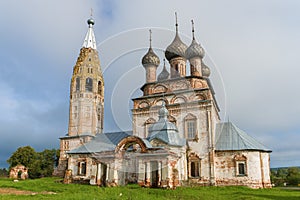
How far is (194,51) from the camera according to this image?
2702cm

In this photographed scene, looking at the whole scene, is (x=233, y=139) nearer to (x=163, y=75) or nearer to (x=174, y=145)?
(x=174, y=145)

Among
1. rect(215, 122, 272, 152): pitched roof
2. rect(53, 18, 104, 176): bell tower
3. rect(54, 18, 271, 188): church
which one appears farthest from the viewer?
rect(53, 18, 104, 176): bell tower

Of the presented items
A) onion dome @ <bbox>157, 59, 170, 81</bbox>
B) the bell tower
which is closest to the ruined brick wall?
onion dome @ <bbox>157, 59, 170, 81</bbox>

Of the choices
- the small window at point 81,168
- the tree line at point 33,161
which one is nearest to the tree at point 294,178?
the small window at point 81,168

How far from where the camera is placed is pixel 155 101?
85.7ft

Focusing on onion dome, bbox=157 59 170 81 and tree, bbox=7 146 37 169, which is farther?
tree, bbox=7 146 37 169

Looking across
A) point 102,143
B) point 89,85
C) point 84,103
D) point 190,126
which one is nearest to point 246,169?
point 190,126

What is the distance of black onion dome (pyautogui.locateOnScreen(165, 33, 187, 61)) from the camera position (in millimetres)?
27981

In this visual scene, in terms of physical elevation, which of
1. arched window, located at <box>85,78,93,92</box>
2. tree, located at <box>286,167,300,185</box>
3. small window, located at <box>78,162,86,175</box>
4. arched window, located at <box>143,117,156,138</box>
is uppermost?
arched window, located at <box>85,78,93,92</box>

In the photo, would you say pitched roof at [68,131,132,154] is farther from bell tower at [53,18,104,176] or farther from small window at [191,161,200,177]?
small window at [191,161,200,177]

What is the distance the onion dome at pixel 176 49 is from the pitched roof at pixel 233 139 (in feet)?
27.2

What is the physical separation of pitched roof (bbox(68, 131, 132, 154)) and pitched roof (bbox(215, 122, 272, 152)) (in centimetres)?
937

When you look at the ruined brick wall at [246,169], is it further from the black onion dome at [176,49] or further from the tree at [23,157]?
the tree at [23,157]

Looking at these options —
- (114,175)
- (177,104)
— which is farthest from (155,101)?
(114,175)
